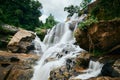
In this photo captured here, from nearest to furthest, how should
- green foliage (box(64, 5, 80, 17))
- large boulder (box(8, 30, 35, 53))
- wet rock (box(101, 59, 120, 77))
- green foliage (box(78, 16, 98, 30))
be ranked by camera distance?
1. wet rock (box(101, 59, 120, 77))
2. green foliage (box(78, 16, 98, 30))
3. large boulder (box(8, 30, 35, 53))
4. green foliage (box(64, 5, 80, 17))

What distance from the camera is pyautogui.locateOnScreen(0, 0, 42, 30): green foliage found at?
38.3 meters

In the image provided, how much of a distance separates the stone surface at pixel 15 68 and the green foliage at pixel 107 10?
237 inches

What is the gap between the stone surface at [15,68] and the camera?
16.3m

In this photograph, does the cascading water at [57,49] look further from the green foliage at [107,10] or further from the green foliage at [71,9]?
the green foliage at [71,9]

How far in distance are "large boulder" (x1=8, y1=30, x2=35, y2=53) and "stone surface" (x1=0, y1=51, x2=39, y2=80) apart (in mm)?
5074

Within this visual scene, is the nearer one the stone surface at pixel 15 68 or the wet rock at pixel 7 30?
the stone surface at pixel 15 68

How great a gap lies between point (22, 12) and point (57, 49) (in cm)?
2099

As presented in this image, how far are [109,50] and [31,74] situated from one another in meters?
5.62

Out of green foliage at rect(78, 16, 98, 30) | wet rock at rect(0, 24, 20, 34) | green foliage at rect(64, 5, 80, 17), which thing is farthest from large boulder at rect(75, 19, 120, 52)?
green foliage at rect(64, 5, 80, 17)

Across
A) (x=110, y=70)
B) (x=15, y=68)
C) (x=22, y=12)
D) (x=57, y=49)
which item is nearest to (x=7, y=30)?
(x=57, y=49)

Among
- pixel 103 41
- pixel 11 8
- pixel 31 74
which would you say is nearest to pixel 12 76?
pixel 31 74

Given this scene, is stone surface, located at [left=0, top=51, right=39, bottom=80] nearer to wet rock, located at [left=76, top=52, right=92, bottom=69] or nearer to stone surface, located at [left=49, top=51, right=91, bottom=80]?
stone surface, located at [left=49, top=51, right=91, bottom=80]

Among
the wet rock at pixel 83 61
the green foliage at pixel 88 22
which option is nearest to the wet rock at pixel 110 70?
the wet rock at pixel 83 61

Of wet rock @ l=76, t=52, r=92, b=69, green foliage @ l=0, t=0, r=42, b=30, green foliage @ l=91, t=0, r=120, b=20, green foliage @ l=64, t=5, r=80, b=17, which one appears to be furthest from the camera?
green foliage @ l=64, t=5, r=80, b=17
